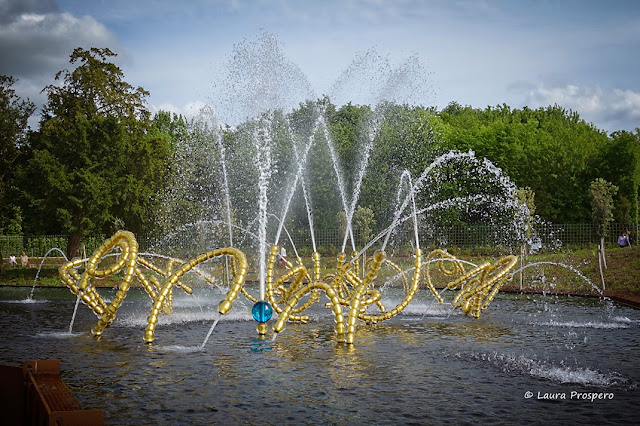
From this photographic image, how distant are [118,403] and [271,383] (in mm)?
2169

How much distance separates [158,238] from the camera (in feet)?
145

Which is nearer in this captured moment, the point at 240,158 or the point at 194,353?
the point at 194,353

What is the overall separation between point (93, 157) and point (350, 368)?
30206 mm

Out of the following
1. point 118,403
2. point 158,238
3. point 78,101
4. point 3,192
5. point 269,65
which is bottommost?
point 118,403

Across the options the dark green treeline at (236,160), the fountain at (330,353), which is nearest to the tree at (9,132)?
the dark green treeline at (236,160)

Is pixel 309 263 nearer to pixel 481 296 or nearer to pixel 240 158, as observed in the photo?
pixel 240 158

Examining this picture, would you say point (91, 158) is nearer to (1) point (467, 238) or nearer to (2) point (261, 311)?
(1) point (467, 238)

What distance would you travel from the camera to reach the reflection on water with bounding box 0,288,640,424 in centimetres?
820

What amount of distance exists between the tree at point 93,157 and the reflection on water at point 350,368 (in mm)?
19952

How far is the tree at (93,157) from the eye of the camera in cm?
3659

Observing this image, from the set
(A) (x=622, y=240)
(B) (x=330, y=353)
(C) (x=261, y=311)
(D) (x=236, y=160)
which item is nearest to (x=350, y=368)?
(B) (x=330, y=353)

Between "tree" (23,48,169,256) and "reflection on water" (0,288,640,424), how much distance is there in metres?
20.0

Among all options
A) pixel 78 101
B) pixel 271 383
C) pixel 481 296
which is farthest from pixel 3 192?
pixel 271 383

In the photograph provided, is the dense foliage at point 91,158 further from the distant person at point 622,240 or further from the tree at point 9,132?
the distant person at point 622,240
